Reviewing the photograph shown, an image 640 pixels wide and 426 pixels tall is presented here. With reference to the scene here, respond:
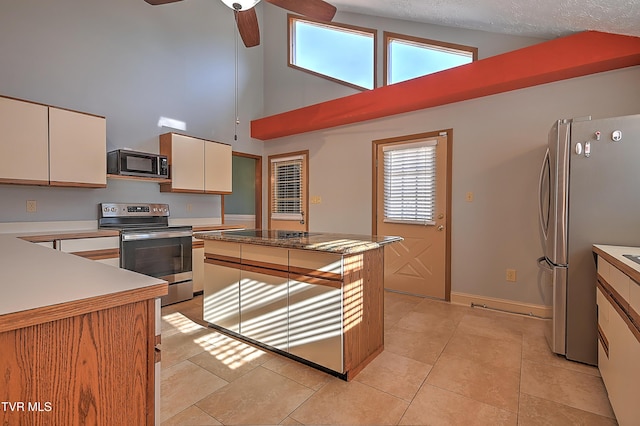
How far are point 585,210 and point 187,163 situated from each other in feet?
13.6

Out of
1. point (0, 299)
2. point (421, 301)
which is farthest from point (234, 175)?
point (0, 299)

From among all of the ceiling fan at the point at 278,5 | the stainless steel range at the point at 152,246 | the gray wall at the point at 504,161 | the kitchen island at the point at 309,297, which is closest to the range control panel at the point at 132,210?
the stainless steel range at the point at 152,246

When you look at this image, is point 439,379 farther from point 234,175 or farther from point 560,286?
point 234,175

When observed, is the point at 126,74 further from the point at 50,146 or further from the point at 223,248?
the point at 223,248

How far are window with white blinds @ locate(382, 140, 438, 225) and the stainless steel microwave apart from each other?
286 cm

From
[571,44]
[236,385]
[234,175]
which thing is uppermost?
[571,44]

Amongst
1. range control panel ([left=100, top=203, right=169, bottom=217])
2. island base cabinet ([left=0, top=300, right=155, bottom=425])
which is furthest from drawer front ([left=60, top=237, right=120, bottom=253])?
island base cabinet ([left=0, top=300, right=155, bottom=425])

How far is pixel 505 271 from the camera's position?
3.16 m

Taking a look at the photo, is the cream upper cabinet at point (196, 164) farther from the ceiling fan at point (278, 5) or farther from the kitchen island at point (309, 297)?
the ceiling fan at point (278, 5)

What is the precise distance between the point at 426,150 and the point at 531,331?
7.11 ft

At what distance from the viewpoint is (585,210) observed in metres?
2.07

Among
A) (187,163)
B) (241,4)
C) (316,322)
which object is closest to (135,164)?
(187,163)

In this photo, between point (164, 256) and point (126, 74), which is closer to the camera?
point (164, 256)

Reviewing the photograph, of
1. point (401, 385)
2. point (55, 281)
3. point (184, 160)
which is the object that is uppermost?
point (184, 160)
